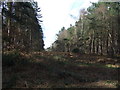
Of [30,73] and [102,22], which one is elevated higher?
[102,22]

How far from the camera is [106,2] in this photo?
42.2 meters

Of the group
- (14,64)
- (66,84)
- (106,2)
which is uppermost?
(106,2)

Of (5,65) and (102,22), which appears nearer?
(5,65)

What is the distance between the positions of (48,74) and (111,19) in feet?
96.3

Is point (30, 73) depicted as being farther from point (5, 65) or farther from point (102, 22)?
point (102, 22)

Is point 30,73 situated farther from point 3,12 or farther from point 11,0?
point 11,0

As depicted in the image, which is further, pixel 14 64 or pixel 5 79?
pixel 14 64

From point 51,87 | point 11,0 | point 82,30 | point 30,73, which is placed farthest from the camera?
point 82,30

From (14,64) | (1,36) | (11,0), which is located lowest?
(14,64)

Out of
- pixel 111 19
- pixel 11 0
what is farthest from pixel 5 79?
pixel 111 19

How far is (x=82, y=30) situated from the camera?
6053 cm

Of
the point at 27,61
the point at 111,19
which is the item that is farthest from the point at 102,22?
the point at 27,61

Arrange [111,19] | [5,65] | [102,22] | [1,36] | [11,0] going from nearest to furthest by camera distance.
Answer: [5,65] → [1,36] → [11,0] → [111,19] → [102,22]

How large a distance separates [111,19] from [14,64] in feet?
94.9
